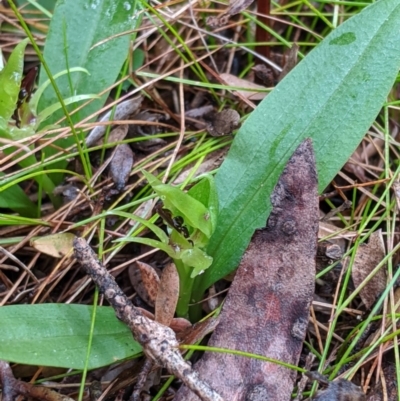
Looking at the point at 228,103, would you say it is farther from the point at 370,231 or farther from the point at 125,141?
the point at 370,231

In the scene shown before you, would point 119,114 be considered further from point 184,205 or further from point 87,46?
point 184,205

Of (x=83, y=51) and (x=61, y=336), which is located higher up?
(x=83, y=51)

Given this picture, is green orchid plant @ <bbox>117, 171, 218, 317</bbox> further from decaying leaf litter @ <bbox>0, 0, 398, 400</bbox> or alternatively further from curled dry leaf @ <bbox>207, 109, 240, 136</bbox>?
curled dry leaf @ <bbox>207, 109, 240, 136</bbox>

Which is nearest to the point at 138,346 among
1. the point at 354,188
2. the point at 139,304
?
the point at 139,304

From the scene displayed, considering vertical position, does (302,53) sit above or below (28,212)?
above

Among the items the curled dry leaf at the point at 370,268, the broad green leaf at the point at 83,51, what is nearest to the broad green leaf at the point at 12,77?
the broad green leaf at the point at 83,51

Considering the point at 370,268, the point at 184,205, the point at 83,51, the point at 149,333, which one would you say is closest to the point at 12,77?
the point at 83,51
